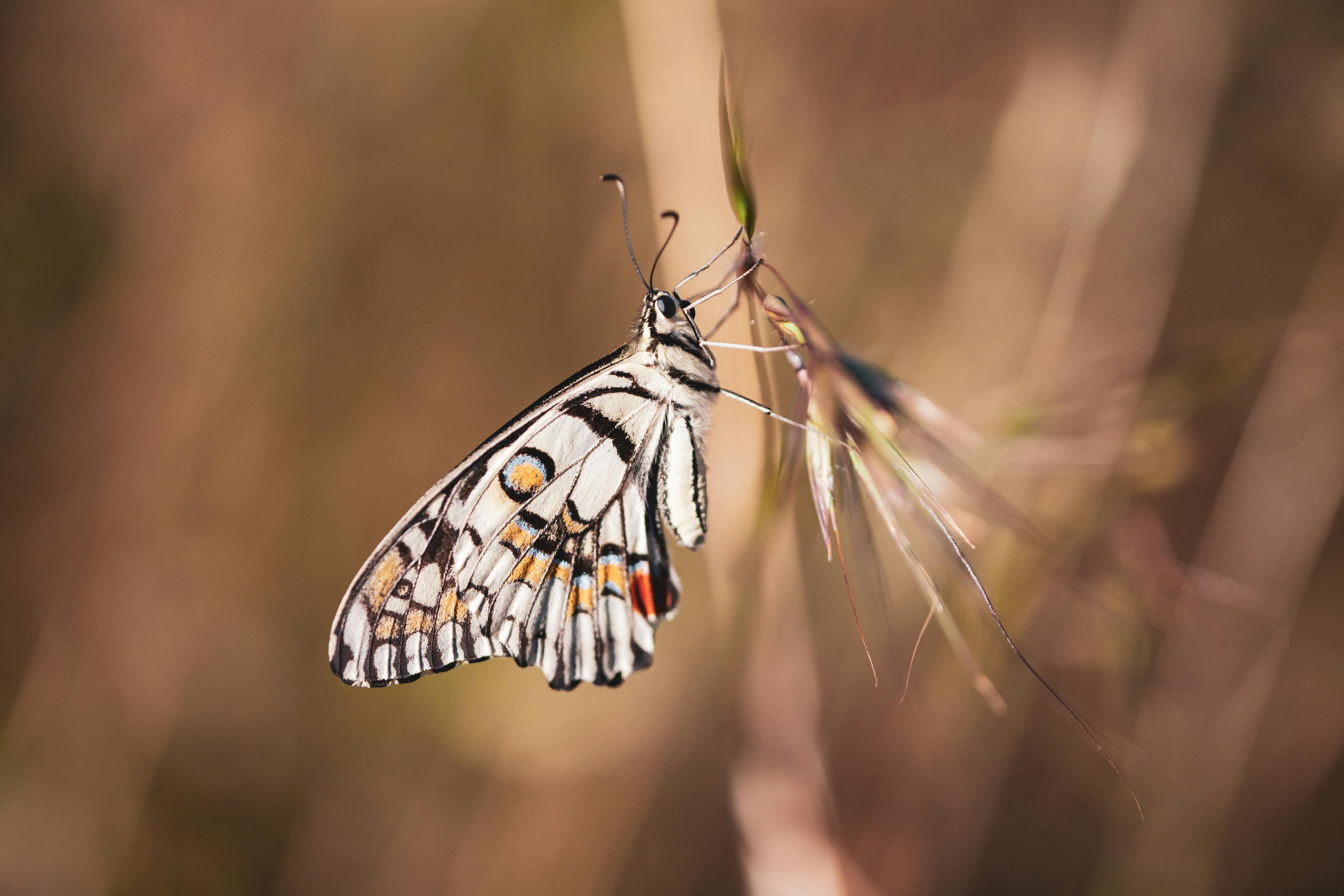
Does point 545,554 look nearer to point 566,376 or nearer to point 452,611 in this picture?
point 452,611

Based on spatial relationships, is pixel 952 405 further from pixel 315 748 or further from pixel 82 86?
pixel 82 86

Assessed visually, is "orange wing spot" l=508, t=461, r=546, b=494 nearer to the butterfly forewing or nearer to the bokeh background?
the butterfly forewing

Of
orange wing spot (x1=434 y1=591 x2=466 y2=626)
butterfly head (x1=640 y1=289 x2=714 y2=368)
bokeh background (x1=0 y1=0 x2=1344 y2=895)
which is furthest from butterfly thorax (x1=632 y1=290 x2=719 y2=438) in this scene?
orange wing spot (x1=434 y1=591 x2=466 y2=626)

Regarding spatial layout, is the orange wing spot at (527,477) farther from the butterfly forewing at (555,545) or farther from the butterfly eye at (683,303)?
the butterfly eye at (683,303)

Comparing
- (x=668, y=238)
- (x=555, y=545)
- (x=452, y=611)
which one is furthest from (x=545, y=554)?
(x=668, y=238)

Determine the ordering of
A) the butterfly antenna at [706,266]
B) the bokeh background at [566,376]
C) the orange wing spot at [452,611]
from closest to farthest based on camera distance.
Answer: the butterfly antenna at [706,266] < the orange wing spot at [452,611] < the bokeh background at [566,376]

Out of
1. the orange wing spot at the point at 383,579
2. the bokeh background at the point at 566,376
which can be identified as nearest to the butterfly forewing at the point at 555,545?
the orange wing spot at the point at 383,579
